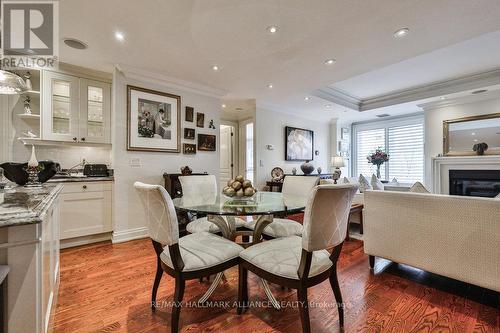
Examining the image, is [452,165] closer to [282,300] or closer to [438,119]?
[438,119]

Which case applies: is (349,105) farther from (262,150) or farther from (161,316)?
(161,316)

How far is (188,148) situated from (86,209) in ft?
5.38

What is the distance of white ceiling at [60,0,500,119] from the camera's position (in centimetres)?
192

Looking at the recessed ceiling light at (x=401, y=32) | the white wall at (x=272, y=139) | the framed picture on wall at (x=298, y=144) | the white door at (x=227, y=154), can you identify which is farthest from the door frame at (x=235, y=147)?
the recessed ceiling light at (x=401, y=32)

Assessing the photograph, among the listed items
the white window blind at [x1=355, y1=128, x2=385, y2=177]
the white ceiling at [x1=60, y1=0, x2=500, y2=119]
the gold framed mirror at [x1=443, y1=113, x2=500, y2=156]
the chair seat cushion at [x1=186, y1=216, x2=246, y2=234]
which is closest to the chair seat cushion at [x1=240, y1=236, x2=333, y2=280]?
the chair seat cushion at [x1=186, y1=216, x2=246, y2=234]

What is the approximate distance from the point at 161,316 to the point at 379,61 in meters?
3.66

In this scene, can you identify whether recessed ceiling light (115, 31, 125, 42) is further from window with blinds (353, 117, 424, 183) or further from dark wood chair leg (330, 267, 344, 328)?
window with blinds (353, 117, 424, 183)

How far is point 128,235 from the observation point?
10.4 ft

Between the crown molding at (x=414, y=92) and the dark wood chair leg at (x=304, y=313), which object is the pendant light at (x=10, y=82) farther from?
the crown molding at (x=414, y=92)

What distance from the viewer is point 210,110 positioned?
4035 mm

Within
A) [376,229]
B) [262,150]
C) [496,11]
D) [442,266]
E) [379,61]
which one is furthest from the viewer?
[262,150]

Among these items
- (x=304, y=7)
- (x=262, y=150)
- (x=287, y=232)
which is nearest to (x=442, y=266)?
(x=287, y=232)

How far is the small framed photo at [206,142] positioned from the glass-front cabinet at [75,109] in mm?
1365

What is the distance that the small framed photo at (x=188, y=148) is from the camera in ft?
12.2
